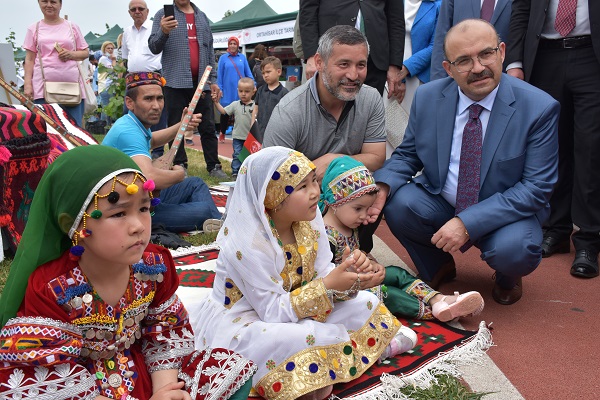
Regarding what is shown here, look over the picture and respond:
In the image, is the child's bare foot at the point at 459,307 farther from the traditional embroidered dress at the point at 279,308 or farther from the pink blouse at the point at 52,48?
the pink blouse at the point at 52,48

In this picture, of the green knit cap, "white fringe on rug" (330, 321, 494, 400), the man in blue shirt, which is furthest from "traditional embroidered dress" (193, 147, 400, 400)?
the man in blue shirt

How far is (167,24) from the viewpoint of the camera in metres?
6.20

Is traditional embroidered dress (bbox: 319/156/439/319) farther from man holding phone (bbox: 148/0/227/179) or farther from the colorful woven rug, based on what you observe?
man holding phone (bbox: 148/0/227/179)

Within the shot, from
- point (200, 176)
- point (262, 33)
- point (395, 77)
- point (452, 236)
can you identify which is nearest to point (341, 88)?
point (452, 236)

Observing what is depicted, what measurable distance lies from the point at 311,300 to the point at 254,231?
0.36 metres

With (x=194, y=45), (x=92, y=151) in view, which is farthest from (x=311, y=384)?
(x=194, y=45)

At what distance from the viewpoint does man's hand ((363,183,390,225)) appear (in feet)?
11.5

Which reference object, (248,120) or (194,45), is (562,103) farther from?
(248,120)

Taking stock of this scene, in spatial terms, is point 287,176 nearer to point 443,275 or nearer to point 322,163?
point 322,163

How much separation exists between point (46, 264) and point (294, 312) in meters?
1.01

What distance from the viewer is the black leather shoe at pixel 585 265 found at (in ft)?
12.4

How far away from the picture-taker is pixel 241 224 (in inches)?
97.5

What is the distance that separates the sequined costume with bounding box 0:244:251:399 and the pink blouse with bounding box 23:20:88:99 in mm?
5029

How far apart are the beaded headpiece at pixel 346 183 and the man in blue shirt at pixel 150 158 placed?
4.82 feet
